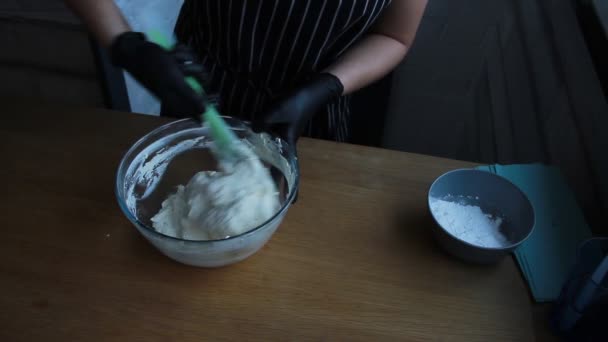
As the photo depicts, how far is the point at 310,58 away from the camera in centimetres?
108

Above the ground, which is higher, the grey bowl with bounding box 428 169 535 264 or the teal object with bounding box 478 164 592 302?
the grey bowl with bounding box 428 169 535 264

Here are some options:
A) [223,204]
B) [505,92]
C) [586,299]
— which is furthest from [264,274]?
[505,92]

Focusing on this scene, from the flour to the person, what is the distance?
29 cm

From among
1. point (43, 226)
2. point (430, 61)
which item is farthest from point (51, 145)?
point (430, 61)

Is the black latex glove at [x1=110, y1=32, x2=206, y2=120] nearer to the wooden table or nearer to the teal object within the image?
the wooden table

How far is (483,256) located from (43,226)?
712 millimetres

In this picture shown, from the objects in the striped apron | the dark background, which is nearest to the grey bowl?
the dark background

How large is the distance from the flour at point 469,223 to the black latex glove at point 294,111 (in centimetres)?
27

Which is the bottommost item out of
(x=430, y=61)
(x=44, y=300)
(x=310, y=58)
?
(x=430, y=61)

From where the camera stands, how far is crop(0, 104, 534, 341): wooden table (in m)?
0.68

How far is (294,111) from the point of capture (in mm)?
861

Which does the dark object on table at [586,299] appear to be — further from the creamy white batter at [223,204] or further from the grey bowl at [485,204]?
the creamy white batter at [223,204]

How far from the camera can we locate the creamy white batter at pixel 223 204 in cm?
71

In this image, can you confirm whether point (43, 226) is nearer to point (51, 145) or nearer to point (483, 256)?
point (51, 145)
